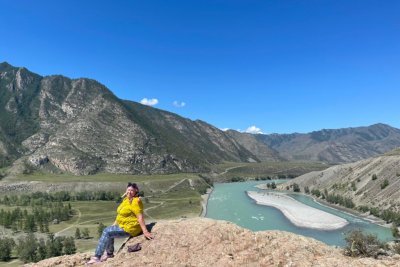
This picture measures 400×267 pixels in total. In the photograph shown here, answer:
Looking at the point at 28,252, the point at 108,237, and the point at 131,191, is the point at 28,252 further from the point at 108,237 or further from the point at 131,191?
the point at 131,191

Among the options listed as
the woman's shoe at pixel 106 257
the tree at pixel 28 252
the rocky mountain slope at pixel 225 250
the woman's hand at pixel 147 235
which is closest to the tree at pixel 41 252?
the tree at pixel 28 252

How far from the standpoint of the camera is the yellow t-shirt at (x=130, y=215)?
23.5 m

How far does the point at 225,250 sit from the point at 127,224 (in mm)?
5771

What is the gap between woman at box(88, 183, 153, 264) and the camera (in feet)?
77.3

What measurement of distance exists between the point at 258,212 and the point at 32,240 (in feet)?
347

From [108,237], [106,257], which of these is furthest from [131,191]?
[106,257]

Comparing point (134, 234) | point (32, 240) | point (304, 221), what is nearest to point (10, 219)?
point (32, 240)

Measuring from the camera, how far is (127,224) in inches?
945

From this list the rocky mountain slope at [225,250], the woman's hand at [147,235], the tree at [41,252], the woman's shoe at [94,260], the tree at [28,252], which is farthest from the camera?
the tree at [41,252]

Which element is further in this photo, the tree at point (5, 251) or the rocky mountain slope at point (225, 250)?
the tree at point (5, 251)

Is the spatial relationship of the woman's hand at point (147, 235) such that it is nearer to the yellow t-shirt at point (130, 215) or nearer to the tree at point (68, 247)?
the yellow t-shirt at point (130, 215)

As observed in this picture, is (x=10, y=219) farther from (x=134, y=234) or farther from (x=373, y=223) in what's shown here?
(x=134, y=234)

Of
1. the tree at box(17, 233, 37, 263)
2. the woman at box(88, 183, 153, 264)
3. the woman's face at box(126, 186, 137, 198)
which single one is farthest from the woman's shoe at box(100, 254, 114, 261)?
the tree at box(17, 233, 37, 263)

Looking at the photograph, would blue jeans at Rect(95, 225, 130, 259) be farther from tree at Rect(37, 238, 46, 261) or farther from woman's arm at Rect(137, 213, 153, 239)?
tree at Rect(37, 238, 46, 261)
